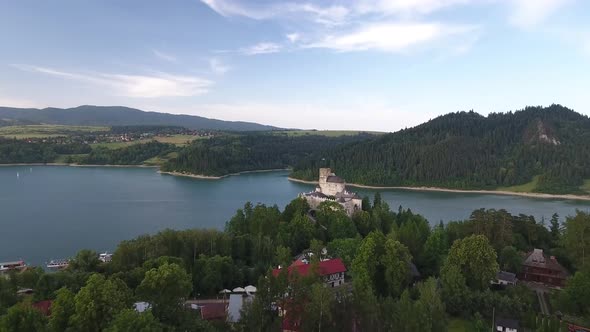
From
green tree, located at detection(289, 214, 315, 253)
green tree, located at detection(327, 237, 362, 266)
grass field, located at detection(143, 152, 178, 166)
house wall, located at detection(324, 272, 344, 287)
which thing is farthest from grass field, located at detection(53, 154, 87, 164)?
house wall, located at detection(324, 272, 344, 287)

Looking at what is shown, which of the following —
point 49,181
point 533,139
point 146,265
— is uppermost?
point 533,139

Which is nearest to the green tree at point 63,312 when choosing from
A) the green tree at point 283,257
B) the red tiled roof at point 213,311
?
the red tiled roof at point 213,311

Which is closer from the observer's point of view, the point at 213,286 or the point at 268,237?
the point at 213,286

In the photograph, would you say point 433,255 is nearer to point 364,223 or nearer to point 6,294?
point 364,223

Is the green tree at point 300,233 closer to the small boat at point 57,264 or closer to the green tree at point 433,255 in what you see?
the green tree at point 433,255

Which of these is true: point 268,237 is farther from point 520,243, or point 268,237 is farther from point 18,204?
point 18,204

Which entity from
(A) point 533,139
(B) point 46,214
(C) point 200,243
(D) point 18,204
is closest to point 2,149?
(D) point 18,204

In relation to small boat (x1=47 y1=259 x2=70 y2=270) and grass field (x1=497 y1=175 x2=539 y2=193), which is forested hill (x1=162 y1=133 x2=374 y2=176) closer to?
grass field (x1=497 y1=175 x2=539 y2=193)

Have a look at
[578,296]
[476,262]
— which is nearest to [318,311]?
[476,262]
